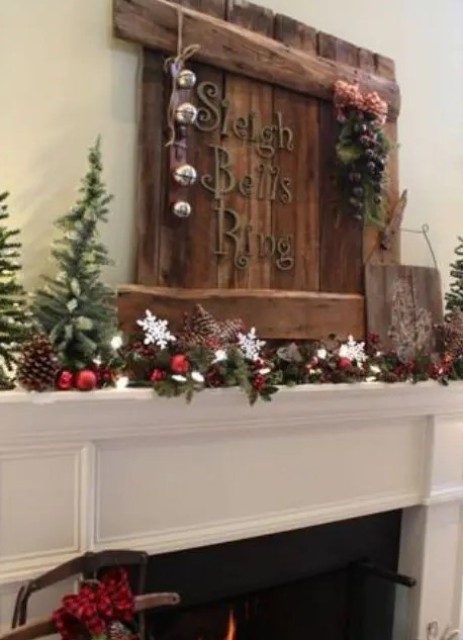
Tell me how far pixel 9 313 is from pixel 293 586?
1.44m

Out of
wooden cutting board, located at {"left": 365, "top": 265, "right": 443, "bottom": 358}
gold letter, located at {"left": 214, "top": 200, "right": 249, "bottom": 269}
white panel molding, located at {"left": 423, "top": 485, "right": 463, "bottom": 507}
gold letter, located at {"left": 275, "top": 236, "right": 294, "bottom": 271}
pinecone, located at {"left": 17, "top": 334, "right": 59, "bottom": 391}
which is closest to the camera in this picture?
pinecone, located at {"left": 17, "top": 334, "right": 59, "bottom": 391}

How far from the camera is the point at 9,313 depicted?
62.3 inches

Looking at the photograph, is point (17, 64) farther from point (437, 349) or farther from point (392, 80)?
point (437, 349)

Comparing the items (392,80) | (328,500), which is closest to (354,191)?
(392,80)

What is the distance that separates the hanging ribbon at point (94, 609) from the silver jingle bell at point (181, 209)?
40.9 inches

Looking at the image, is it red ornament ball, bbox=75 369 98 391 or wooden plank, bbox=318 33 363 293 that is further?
wooden plank, bbox=318 33 363 293

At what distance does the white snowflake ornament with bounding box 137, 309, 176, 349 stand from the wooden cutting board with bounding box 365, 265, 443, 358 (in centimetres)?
84

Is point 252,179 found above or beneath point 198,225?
above

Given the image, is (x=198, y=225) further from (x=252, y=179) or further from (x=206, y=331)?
(x=206, y=331)

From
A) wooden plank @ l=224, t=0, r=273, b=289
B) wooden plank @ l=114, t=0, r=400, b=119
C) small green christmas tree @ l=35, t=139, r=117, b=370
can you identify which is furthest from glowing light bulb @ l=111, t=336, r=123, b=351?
wooden plank @ l=114, t=0, r=400, b=119

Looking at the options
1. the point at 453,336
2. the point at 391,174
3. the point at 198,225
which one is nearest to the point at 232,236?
the point at 198,225

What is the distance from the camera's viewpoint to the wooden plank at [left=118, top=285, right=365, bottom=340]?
72.4 inches

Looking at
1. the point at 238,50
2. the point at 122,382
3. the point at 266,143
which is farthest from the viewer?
the point at 266,143

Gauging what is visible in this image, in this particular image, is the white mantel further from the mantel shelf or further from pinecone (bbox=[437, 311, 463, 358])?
pinecone (bbox=[437, 311, 463, 358])
